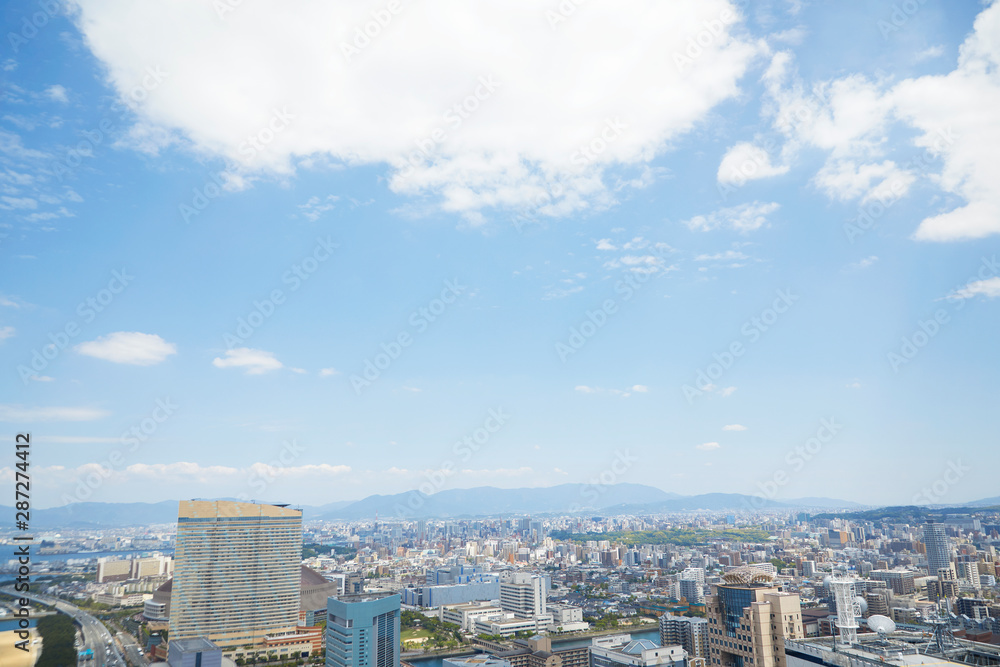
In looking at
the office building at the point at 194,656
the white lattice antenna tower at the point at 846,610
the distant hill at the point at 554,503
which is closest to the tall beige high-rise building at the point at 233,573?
the office building at the point at 194,656

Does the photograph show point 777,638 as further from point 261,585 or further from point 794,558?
point 794,558

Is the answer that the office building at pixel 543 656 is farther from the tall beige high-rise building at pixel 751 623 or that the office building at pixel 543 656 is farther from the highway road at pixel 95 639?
the highway road at pixel 95 639

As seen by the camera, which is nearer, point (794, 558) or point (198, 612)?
point (198, 612)

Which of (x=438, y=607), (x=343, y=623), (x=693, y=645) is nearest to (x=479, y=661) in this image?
(x=343, y=623)

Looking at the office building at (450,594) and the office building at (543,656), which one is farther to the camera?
the office building at (450,594)

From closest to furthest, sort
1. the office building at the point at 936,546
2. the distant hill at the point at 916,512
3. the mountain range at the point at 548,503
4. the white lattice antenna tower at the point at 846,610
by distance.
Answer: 1. the white lattice antenna tower at the point at 846,610
2. the office building at the point at 936,546
3. the distant hill at the point at 916,512
4. the mountain range at the point at 548,503

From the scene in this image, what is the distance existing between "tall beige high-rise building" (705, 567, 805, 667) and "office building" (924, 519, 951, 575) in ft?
57.9

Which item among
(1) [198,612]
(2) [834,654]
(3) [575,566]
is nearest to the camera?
(2) [834,654]

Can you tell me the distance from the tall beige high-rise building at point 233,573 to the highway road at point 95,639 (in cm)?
129

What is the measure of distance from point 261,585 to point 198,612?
1.26 metres

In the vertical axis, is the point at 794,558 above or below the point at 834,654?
below

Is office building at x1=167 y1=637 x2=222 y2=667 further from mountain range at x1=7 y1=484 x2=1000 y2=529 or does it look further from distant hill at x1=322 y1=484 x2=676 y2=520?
distant hill at x1=322 y1=484 x2=676 y2=520

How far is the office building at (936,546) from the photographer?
61.6 ft

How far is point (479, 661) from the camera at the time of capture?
926 cm
